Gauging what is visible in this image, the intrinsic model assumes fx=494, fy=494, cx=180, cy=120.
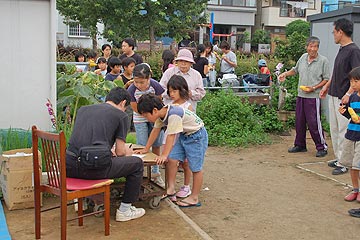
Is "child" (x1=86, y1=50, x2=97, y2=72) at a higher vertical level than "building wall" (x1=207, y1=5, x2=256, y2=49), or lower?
lower

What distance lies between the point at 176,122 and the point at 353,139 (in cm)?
206

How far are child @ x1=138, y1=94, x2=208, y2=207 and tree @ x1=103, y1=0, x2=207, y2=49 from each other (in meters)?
17.2

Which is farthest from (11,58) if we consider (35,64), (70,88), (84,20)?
(84,20)

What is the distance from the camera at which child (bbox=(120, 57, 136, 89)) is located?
7228 millimetres

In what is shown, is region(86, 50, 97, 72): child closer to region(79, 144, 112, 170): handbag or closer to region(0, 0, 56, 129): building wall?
region(0, 0, 56, 129): building wall

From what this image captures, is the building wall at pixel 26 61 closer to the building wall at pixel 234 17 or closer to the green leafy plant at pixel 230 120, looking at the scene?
the green leafy plant at pixel 230 120

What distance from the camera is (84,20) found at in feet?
78.7

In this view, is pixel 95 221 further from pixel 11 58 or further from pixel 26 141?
pixel 11 58

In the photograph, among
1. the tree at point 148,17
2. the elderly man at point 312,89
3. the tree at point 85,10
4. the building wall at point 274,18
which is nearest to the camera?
the elderly man at point 312,89

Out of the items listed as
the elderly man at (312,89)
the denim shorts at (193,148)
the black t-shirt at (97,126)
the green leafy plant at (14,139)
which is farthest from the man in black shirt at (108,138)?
the elderly man at (312,89)

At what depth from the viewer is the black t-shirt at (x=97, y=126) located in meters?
4.43

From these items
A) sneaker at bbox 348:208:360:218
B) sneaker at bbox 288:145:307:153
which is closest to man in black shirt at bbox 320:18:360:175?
sneaker at bbox 288:145:307:153

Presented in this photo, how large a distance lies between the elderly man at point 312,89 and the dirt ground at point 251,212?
0.65m

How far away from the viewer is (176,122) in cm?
505
